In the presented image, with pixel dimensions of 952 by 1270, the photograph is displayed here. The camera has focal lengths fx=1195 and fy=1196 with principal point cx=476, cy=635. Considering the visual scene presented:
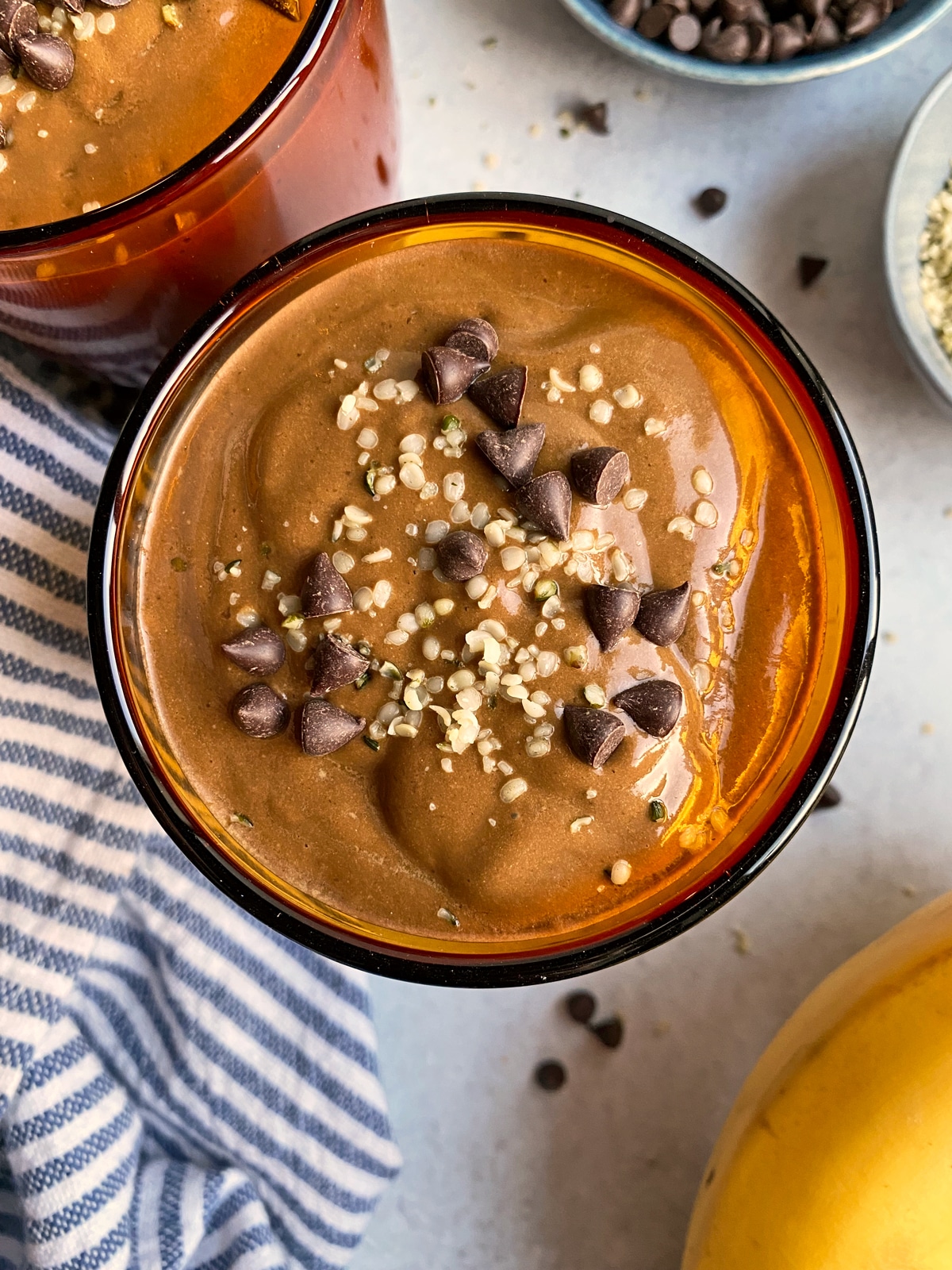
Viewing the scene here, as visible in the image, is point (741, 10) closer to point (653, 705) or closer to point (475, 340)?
point (475, 340)

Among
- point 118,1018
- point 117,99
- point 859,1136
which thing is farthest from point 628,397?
point 118,1018

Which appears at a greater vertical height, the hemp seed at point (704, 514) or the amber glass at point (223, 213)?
the amber glass at point (223, 213)

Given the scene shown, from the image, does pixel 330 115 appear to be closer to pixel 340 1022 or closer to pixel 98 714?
pixel 98 714

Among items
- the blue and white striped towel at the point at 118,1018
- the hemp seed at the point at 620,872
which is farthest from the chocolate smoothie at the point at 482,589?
the blue and white striped towel at the point at 118,1018

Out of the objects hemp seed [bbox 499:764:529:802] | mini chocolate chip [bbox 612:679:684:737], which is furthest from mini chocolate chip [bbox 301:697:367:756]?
mini chocolate chip [bbox 612:679:684:737]

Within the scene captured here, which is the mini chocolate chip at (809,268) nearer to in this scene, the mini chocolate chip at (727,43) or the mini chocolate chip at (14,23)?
the mini chocolate chip at (727,43)

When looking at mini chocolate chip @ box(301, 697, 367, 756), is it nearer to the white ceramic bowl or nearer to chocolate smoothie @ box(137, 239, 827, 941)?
chocolate smoothie @ box(137, 239, 827, 941)
